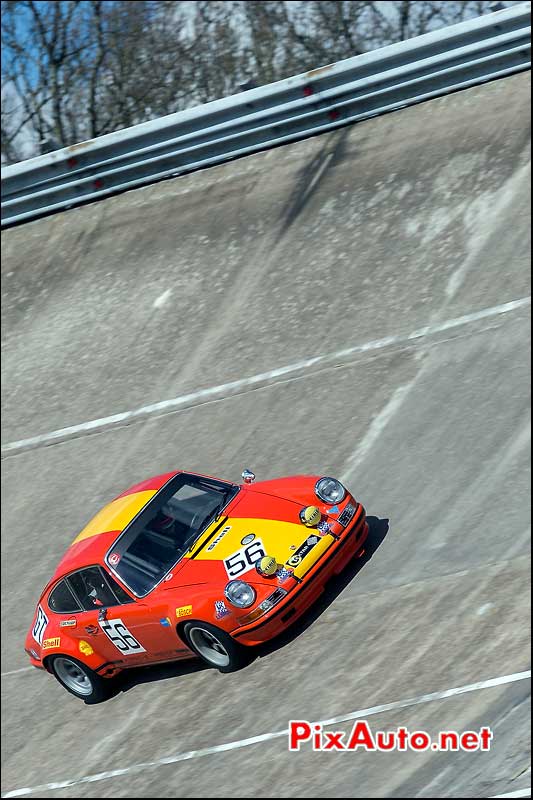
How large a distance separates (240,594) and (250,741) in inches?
41.6

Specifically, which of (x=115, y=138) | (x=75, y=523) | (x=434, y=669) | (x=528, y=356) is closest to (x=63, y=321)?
(x=115, y=138)

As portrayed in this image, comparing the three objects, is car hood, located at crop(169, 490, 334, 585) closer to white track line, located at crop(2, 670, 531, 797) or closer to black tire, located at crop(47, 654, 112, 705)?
white track line, located at crop(2, 670, 531, 797)

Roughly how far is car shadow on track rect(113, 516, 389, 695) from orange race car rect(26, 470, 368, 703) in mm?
198

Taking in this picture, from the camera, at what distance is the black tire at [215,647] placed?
8.51 m

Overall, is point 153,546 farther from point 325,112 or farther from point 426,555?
point 325,112

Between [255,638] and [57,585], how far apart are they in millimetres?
2064

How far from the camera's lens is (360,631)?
28.3 feet

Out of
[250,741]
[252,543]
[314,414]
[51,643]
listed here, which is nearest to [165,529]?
[252,543]

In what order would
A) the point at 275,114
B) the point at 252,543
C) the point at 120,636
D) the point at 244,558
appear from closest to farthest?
the point at 244,558
the point at 252,543
the point at 120,636
the point at 275,114

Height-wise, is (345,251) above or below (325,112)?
below

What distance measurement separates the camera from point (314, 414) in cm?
1127

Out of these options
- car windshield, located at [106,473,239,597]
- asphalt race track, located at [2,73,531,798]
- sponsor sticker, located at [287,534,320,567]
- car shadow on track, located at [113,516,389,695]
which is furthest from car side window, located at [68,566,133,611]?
sponsor sticker, located at [287,534,320,567]

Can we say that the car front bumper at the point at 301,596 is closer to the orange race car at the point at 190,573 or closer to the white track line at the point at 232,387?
the orange race car at the point at 190,573

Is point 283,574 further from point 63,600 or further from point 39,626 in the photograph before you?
point 39,626
